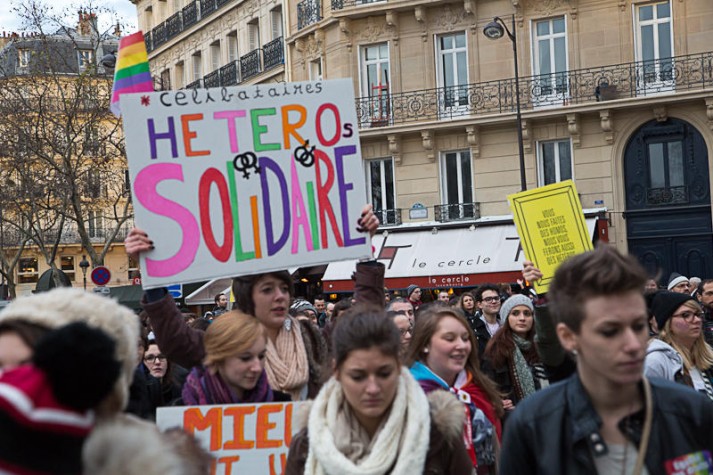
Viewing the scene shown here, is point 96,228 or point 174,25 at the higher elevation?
point 174,25

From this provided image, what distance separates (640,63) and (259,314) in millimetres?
23602

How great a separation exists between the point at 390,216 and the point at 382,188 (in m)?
0.91

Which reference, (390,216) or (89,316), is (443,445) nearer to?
(89,316)

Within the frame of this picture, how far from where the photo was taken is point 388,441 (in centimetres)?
397

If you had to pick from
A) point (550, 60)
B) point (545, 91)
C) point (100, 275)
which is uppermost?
point (550, 60)

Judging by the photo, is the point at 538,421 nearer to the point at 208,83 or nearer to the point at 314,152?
the point at 314,152

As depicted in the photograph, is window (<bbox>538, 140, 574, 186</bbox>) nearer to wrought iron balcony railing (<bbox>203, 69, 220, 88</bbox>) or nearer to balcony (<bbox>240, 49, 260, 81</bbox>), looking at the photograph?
balcony (<bbox>240, 49, 260, 81</bbox>)

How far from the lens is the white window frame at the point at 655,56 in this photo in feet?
89.6

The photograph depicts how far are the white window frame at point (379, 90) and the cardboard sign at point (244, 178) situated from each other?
24.6 metres

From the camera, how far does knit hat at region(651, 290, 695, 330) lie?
23.9ft

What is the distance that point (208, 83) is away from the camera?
1564 inches

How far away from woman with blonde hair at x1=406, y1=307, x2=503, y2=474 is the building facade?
21064 millimetres

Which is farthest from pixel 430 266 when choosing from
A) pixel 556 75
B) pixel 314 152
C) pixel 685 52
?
pixel 314 152

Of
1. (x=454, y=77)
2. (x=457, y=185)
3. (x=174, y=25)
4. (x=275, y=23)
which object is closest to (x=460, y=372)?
(x=457, y=185)
